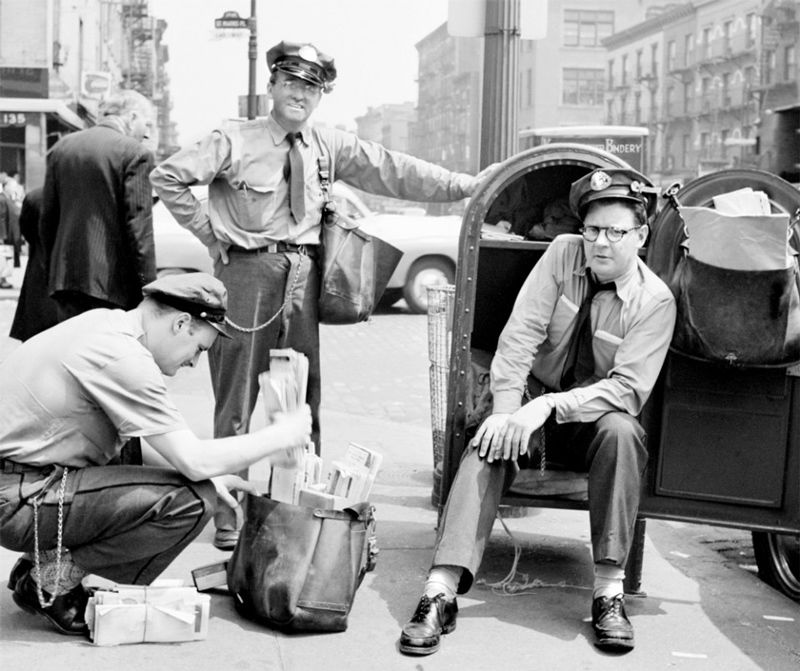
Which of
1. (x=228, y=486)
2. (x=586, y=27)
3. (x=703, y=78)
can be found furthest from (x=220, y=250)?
(x=586, y=27)

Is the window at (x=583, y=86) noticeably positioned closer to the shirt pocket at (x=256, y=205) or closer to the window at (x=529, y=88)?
the window at (x=529, y=88)

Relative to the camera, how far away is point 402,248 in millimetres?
15539

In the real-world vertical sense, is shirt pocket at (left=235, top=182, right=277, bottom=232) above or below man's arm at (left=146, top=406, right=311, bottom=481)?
above

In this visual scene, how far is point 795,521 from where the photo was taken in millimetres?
4418

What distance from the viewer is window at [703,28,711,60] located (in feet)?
248

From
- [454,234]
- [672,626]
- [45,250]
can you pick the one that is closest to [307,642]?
[672,626]

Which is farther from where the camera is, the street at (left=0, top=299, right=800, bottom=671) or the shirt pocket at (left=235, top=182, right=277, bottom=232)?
the shirt pocket at (left=235, top=182, right=277, bottom=232)

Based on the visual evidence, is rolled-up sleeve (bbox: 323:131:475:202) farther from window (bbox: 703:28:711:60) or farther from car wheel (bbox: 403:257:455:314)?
window (bbox: 703:28:711:60)

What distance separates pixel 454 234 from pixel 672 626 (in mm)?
11615

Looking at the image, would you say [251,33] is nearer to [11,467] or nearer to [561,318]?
[561,318]

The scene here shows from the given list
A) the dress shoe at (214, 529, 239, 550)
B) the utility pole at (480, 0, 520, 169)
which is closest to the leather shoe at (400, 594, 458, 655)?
the dress shoe at (214, 529, 239, 550)

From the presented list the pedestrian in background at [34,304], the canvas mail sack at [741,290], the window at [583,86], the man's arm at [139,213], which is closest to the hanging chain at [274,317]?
the man's arm at [139,213]

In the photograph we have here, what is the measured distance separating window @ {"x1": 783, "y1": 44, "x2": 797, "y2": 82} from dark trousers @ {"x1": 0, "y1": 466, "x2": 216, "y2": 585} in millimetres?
64733

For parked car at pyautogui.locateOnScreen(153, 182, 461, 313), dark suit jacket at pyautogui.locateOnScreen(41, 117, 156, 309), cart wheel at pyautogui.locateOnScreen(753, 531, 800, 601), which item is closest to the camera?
cart wheel at pyautogui.locateOnScreen(753, 531, 800, 601)
